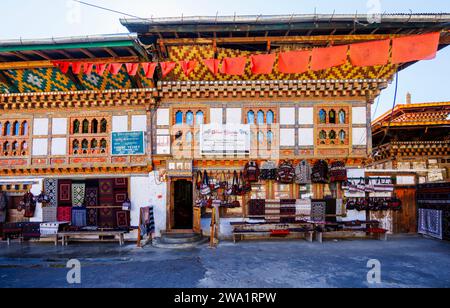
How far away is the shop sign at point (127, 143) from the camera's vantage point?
13535mm

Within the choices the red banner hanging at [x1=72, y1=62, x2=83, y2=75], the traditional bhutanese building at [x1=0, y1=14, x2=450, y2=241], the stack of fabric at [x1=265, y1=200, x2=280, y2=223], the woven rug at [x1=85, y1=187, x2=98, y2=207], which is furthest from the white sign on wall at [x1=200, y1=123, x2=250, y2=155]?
the red banner hanging at [x1=72, y1=62, x2=83, y2=75]

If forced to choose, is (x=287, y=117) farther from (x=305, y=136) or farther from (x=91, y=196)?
(x=91, y=196)

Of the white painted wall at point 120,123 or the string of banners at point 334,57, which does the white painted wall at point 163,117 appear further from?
the string of banners at point 334,57

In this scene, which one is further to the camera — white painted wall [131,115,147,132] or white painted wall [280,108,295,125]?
white painted wall [131,115,147,132]

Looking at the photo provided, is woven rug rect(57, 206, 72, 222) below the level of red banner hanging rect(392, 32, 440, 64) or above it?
below

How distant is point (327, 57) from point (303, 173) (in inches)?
229

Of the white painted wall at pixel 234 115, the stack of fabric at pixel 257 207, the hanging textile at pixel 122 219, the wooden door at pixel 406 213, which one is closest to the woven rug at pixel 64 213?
the hanging textile at pixel 122 219

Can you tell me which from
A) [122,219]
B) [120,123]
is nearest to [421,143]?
[120,123]

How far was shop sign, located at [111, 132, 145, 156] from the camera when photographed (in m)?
13.5

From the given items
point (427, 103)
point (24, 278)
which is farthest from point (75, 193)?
point (427, 103)

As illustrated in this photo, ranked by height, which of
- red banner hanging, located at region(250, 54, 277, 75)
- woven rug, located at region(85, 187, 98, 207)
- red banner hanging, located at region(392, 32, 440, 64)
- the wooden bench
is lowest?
the wooden bench

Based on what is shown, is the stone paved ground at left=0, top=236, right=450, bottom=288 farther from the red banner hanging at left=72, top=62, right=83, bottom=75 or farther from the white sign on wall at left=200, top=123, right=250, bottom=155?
the red banner hanging at left=72, top=62, right=83, bottom=75

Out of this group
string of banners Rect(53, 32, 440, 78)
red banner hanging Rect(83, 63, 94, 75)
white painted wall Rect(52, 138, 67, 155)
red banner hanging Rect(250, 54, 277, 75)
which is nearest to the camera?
string of banners Rect(53, 32, 440, 78)

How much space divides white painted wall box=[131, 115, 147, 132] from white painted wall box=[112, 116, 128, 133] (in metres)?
0.35
